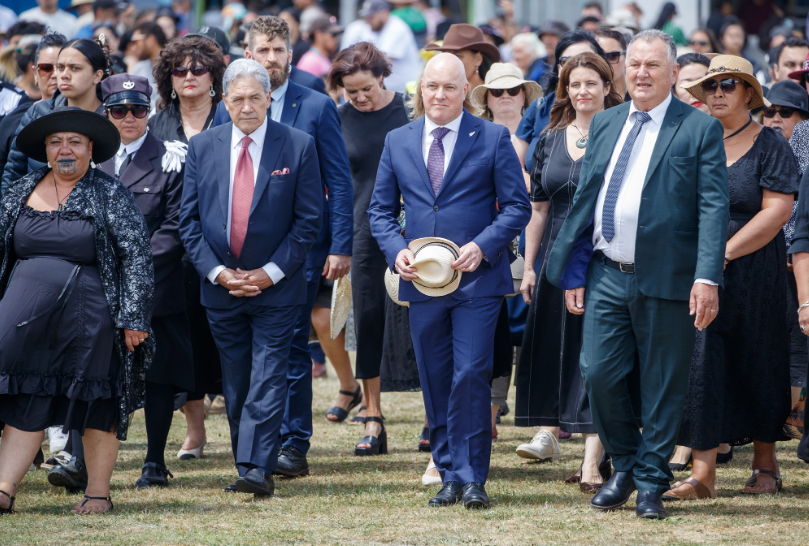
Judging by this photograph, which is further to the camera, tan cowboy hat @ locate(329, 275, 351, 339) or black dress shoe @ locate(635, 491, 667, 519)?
tan cowboy hat @ locate(329, 275, 351, 339)

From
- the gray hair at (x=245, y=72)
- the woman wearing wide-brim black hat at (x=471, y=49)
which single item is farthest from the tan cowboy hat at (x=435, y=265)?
the woman wearing wide-brim black hat at (x=471, y=49)

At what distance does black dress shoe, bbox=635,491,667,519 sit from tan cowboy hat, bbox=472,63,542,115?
3.41 metres

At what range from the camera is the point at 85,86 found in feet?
23.2

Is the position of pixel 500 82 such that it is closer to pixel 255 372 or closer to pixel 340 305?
pixel 340 305

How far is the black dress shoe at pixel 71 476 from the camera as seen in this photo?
632cm

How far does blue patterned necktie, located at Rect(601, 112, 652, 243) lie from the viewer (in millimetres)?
5500

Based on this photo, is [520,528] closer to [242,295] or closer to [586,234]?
[586,234]

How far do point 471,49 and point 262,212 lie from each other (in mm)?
2889

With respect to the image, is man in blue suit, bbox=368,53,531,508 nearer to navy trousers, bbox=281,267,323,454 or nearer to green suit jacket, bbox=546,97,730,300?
green suit jacket, bbox=546,97,730,300

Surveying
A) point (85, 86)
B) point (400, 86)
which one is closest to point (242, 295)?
point (85, 86)

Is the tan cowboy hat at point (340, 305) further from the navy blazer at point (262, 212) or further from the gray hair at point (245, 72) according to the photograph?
the gray hair at point (245, 72)

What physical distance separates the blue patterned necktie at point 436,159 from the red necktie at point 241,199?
1.00 m

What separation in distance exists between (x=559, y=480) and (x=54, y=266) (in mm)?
3086

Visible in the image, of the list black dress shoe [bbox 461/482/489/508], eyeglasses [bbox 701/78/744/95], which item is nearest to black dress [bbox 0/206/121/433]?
black dress shoe [bbox 461/482/489/508]
